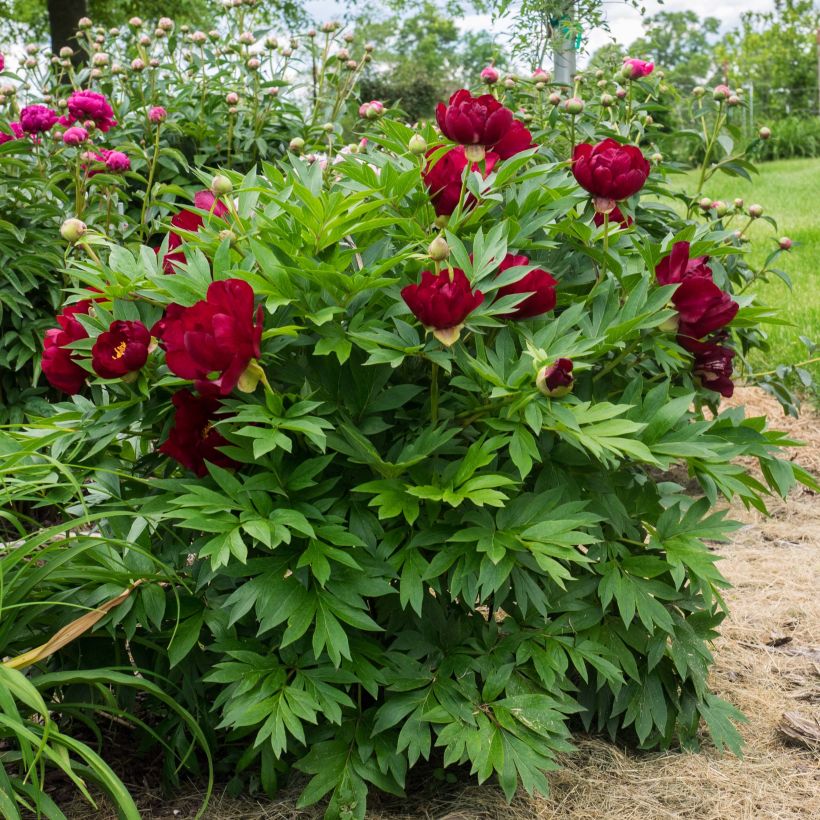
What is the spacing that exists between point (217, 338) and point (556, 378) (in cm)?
55

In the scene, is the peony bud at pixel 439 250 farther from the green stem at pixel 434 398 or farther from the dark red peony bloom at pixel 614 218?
the dark red peony bloom at pixel 614 218

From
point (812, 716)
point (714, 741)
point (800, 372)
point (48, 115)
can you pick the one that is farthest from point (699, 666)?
point (48, 115)

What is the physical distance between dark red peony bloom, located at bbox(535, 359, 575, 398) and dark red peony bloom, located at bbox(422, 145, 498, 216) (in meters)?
0.47

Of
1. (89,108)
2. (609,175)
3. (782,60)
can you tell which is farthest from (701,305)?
(782,60)

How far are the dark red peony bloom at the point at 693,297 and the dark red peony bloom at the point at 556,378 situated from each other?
1.27 feet

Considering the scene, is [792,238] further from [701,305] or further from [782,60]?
[782,60]

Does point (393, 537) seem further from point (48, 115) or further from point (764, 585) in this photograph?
point (48, 115)

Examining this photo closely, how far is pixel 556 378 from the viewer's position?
1.58 meters

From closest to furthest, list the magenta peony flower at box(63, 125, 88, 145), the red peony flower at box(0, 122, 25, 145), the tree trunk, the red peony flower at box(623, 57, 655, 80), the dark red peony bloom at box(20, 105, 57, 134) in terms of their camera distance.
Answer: the red peony flower at box(623, 57, 655, 80), the magenta peony flower at box(63, 125, 88, 145), the dark red peony bloom at box(20, 105, 57, 134), the red peony flower at box(0, 122, 25, 145), the tree trunk

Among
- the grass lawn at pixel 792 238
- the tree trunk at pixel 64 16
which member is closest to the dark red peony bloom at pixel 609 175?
the grass lawn at pixel 792 238

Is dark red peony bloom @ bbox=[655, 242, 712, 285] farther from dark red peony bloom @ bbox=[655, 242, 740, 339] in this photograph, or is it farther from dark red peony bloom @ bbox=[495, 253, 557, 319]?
dark red peony bloom @ bbox=[495, 253, 557, 319]

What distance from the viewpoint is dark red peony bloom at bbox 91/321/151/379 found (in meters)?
1.68

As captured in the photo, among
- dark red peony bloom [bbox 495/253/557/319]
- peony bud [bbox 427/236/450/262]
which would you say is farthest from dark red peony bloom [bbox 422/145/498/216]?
peony bud [bbox 427/236/450/262]

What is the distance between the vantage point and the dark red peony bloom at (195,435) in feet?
5.71
